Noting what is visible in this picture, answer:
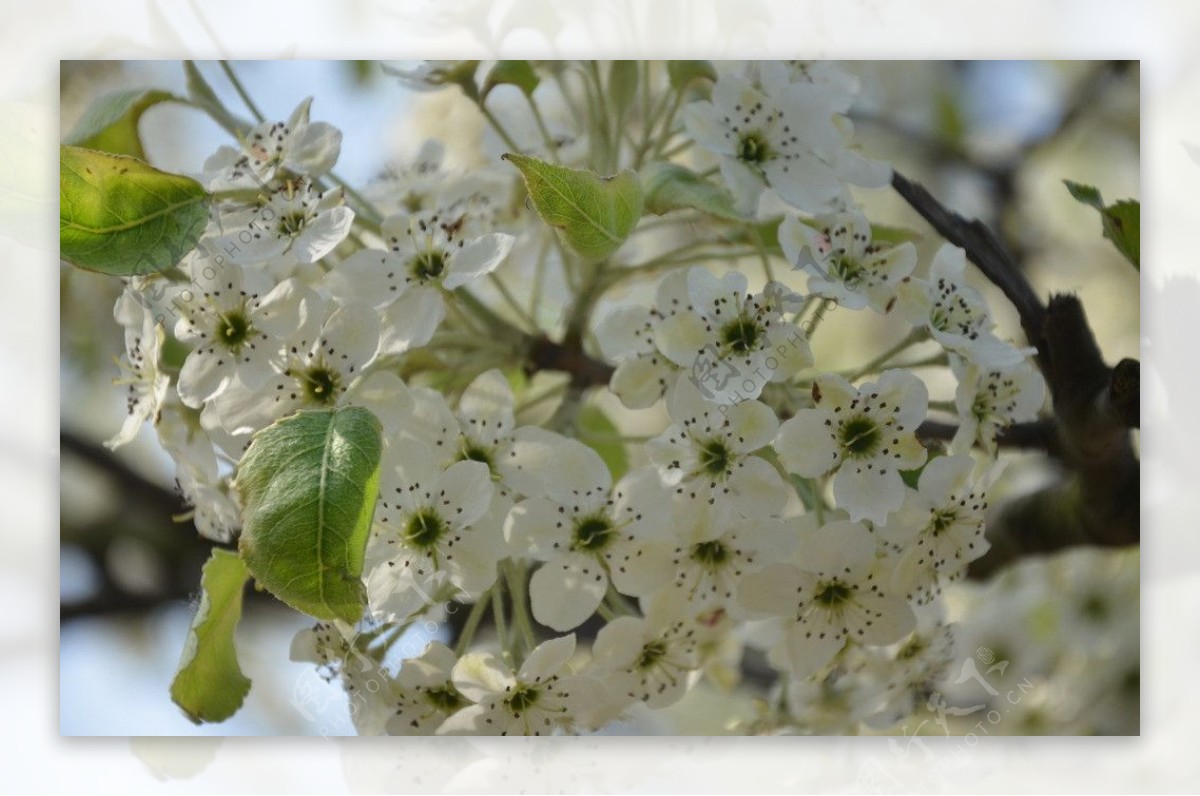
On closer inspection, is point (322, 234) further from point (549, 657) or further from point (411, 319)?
point (549, 657)

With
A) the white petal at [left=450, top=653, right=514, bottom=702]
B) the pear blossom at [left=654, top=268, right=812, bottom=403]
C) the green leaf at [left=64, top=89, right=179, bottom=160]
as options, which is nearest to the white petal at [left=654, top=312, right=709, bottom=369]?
the pear blossom at [left=654, top=268, right=812, bottom=403]

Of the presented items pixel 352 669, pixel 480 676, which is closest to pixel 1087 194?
pixel 480 676

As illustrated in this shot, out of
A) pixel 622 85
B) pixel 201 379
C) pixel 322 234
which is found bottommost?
pixel 201 379

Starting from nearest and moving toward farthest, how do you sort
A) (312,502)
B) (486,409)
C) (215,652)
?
(312,502), (486,409), (215,652)

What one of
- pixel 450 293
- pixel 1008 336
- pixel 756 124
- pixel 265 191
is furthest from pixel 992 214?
pixel 265 191

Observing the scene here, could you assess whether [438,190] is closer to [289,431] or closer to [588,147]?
[588,147]

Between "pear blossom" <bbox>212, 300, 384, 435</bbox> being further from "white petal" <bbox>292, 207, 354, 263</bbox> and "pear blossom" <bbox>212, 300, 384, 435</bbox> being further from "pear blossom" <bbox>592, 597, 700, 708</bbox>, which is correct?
"pear blossom" <bbox>592, 597, 700, 708</bbox>
